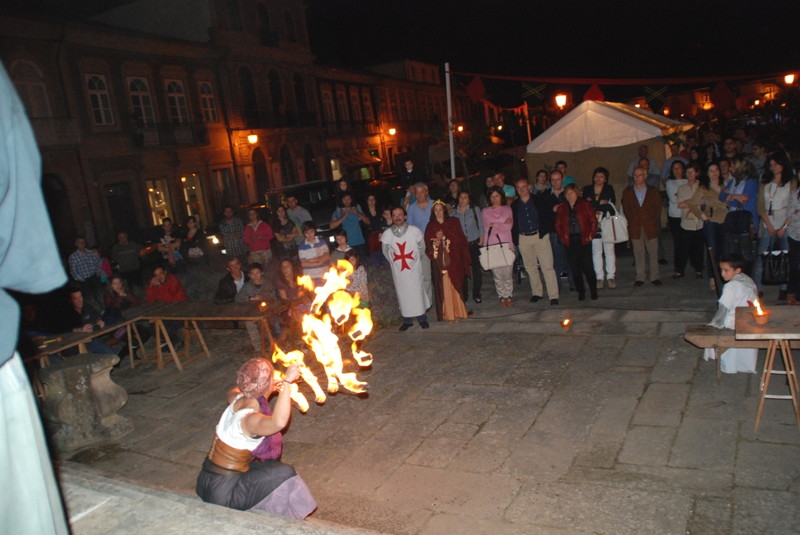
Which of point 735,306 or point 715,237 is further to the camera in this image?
point 715,237

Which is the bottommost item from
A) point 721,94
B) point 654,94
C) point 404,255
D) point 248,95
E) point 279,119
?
point 404,255

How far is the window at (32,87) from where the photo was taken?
1884 centimetres

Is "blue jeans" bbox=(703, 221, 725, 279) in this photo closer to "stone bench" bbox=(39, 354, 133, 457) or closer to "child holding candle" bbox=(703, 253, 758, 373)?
"child holding candle" bbox=(703, 253, 758, 373)

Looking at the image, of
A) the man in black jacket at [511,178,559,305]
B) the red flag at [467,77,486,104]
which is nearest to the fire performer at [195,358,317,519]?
the man in black jacket at [511,178,559,305]

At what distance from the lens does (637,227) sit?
896cm

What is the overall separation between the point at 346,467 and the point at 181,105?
79.5 ft

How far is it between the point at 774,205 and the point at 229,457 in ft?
23.8

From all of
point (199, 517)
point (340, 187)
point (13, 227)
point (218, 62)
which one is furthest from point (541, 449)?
point (218, 62)

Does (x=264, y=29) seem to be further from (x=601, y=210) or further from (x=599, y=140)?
(x=601, y=210)

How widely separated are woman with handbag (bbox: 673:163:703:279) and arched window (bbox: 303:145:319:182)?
91.0 ft

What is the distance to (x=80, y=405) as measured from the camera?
20.6 feet

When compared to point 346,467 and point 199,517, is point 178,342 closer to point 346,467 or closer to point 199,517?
point 346,467

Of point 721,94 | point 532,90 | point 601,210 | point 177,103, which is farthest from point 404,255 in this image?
point 177,103

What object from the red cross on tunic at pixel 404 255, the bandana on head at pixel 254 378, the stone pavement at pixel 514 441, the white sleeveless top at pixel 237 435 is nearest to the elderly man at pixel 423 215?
the red cross on tunic at pixel 404 255
